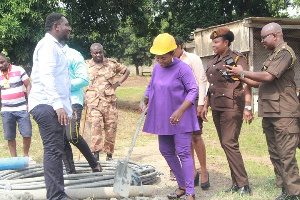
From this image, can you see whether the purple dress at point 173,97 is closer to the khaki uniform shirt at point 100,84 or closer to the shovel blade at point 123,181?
the shovel blade at point 123,181

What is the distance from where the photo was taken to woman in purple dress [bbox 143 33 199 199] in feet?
15.1

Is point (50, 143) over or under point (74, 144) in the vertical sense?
over

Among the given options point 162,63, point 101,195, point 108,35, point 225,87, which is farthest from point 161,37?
point 108,35

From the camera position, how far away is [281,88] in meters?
4.69

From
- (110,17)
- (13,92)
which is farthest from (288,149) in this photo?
(110,17)

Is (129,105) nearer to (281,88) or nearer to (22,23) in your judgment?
(22,23)

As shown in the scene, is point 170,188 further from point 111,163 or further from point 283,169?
point 283,169

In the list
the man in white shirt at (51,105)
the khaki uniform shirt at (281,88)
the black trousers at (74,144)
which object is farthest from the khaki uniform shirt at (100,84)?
the khaki uniform shirt at (281,88)

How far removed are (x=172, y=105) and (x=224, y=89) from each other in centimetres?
82

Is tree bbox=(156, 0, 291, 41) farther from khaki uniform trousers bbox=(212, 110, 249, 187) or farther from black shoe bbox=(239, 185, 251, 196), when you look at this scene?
black shoe bbox=(239, 185, 251, 196)

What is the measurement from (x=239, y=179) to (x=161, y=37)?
2.01 meters

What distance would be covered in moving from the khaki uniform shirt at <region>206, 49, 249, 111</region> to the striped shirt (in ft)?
11.7

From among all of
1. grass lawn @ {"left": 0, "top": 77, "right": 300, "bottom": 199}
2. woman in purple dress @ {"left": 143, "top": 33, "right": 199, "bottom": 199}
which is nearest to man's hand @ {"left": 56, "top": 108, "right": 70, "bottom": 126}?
woman in purple dress @ {"left": 143, "top": 33, "right": 199, "bottom": 199}

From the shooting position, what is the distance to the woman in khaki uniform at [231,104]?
5.06 metres
